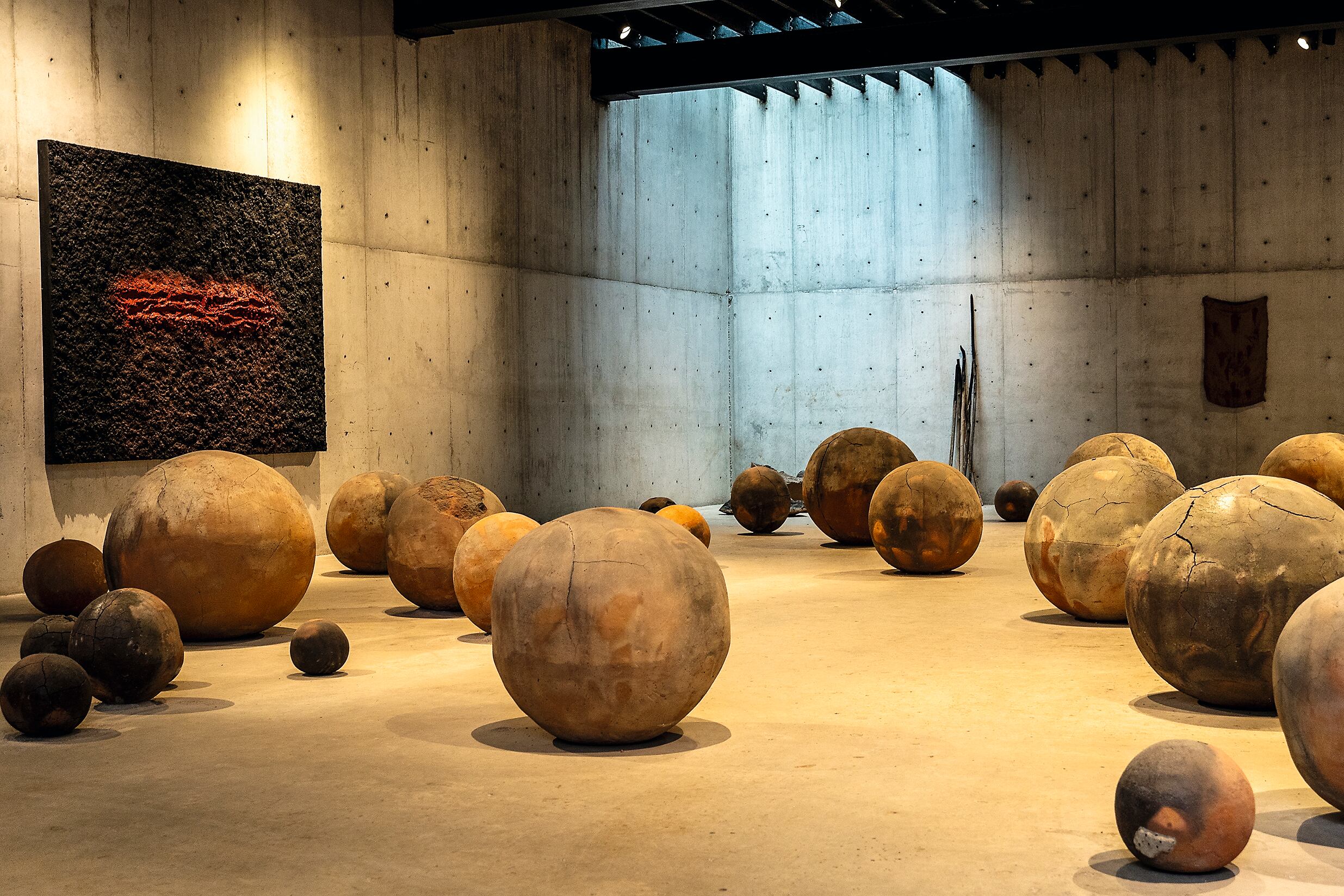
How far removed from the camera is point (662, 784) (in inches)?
231

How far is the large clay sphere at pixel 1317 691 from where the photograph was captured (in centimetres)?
499

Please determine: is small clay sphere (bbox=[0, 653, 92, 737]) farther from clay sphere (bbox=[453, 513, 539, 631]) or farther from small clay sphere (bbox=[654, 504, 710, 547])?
small clay sphere (bbox=[654, 504, 710, 547])

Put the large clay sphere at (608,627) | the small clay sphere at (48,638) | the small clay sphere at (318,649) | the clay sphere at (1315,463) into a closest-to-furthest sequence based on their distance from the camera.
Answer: the large clay sphere at (608,627) < the small clay sphere at (48,638) < the small clay sphere at (318,649) < the clay sphere at (1315,463)

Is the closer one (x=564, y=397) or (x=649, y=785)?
(x=649, y=785)

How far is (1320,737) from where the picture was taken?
5051mm

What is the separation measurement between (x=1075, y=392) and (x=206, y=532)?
1573 cm

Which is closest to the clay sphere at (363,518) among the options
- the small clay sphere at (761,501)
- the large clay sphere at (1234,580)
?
the small clay sphere at (761,501)

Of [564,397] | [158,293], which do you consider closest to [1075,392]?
[564,397]

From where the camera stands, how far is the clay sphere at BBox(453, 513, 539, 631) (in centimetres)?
980

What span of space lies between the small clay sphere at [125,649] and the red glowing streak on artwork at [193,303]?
601cm

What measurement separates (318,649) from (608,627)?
9.67ft

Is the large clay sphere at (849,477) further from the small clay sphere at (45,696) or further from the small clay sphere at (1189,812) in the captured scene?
the small clay sphere at (1189,812)

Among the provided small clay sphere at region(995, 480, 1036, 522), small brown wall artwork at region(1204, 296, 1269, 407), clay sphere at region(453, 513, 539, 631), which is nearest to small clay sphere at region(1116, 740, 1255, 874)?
clay sphere at region(453, 513, 539, 631)

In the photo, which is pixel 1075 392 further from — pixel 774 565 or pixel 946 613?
pixel 946 613
